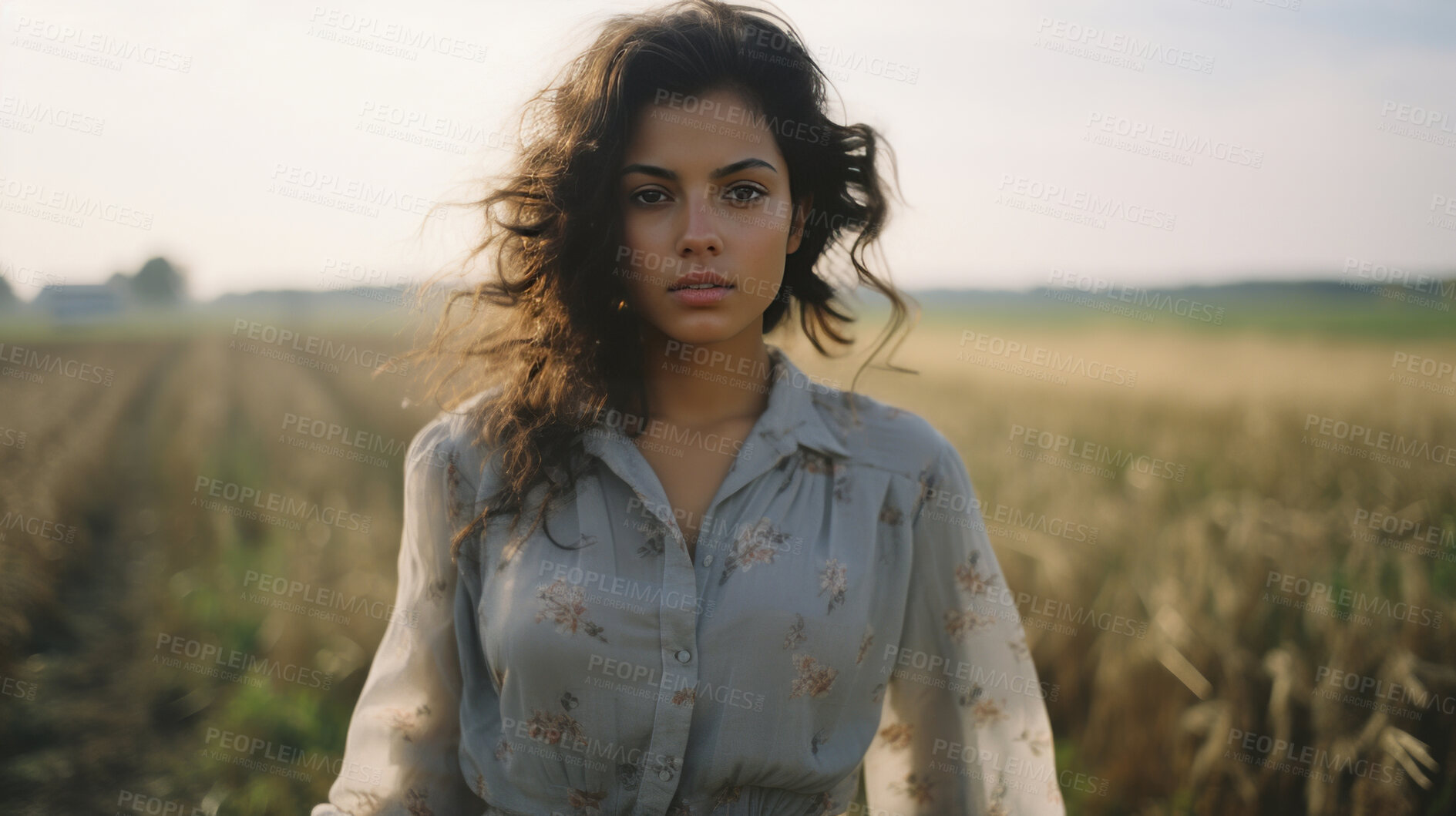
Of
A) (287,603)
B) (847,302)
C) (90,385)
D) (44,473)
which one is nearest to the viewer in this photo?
(847,302)

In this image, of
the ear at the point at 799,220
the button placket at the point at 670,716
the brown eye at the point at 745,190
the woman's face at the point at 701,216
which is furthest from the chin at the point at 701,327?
the button placket at the point at 670,716

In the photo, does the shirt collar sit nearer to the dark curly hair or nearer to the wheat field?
the dark curly hair

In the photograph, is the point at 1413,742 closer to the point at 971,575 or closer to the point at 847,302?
the point at 971,575

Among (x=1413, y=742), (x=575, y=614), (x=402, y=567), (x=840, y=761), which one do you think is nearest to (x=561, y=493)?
(x=575, y=614)

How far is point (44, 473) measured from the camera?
18.3 ft

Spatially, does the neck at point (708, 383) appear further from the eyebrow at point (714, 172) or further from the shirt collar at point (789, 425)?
the eyebrow at point (714, 172)

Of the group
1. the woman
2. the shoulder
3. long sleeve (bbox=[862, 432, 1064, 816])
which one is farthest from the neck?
long sleeve (bbox=[862, 432, 1064, 816])

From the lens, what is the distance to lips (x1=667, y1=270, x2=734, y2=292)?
1694mm

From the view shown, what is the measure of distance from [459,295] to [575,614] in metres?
0.82

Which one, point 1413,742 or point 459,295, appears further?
point 1413,742

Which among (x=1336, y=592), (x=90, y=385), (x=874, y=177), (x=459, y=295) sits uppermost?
(x=874, y=177)

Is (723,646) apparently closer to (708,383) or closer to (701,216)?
(708,383)

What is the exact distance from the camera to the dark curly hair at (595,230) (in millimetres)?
1771

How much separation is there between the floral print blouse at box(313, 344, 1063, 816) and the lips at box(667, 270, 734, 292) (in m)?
0.30
